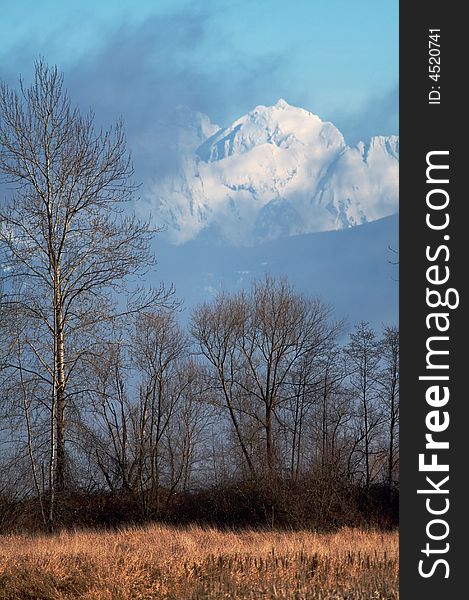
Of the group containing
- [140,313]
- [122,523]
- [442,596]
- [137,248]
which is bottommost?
[122,523]

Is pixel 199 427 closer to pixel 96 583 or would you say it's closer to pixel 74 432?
pixel 74 432

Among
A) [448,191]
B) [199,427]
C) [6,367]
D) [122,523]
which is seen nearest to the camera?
[448,191]

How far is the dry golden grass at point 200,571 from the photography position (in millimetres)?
8758

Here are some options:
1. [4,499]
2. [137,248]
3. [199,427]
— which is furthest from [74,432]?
[199,427]

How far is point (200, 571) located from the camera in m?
9.64

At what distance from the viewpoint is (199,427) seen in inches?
921

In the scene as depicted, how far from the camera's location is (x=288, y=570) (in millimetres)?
9641

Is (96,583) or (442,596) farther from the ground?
(442,596)

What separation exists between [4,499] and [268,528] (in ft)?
19.1

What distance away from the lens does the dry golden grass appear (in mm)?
8758

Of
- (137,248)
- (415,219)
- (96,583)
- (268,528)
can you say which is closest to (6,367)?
(137,248)

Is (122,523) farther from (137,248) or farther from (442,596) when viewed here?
(442,596)

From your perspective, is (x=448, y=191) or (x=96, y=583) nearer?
(x=448, y=191)

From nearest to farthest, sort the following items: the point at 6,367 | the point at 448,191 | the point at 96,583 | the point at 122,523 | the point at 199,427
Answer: the point at 448,191 < the point at 96,583 < the point at 6,367 < the point at 122,523 < the point at 199,427
